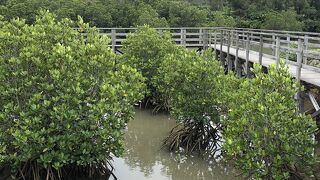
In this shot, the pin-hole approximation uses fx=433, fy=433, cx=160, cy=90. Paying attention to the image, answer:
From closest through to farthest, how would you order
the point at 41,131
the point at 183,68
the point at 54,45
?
the point at 41,131, the point at 54,45, the point at 183,68

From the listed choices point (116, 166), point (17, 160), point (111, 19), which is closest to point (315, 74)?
point (116, 166)

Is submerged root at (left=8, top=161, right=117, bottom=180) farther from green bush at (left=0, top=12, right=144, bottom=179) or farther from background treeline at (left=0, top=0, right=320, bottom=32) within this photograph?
background treeline at (left=0, top=0, right=320, bottom=32)

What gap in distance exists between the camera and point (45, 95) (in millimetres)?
6984

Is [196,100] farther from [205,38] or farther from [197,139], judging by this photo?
[205,38]

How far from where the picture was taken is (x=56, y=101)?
22.0 ft

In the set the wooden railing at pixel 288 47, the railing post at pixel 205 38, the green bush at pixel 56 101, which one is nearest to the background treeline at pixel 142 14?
the railing post at pixel 205 38

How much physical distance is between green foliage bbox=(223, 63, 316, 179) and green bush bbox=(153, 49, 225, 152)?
8.13 ft

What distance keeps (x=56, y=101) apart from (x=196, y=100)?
11.3 ft

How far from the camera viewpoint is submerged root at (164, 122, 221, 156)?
964 cm

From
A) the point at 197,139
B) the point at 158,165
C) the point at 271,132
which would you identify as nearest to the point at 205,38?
the point at 197,139

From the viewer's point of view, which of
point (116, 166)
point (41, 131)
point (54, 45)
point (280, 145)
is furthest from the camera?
point (116, 166)

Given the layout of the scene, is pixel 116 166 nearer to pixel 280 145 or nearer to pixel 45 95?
pixel 45 95

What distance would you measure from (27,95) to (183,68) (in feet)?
13.0

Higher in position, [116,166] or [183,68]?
[183,68]
